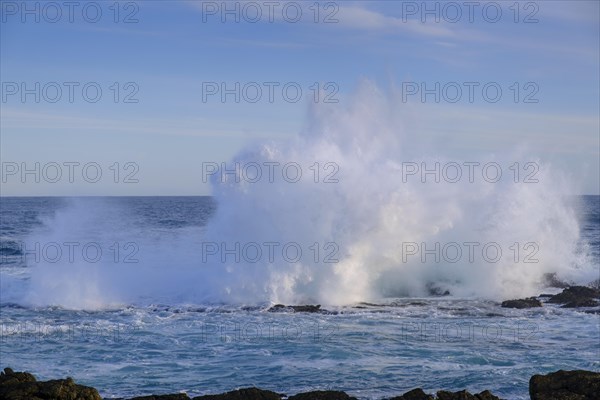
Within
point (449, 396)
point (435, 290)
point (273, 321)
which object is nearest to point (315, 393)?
point (449, 396)

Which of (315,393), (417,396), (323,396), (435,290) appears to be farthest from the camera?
(435,290)

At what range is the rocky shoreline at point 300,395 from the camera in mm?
11062

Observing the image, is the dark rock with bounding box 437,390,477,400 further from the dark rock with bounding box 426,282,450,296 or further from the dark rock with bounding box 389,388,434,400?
the dark rock with bounding box 426,282,450,296

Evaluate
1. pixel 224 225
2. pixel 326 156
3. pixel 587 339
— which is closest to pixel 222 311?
pixel 224 225

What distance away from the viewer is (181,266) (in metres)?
28.1

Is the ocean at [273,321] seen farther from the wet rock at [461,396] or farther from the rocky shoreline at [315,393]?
the wet rock at [461,396]

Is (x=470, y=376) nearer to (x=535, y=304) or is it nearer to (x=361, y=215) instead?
(x=535, y=304)

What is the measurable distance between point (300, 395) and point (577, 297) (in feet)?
46.2

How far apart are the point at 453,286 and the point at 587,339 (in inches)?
325

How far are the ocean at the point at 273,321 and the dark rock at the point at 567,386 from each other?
1.72 metres

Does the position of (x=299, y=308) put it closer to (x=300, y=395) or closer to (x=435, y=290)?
(x=435, y=290)

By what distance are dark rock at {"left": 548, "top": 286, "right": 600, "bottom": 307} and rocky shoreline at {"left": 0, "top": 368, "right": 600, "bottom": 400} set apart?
11.9 m

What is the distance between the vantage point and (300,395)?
12.2 m

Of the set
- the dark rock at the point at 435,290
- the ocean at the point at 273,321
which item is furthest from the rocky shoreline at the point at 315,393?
the dark rock at the point at 435,290
